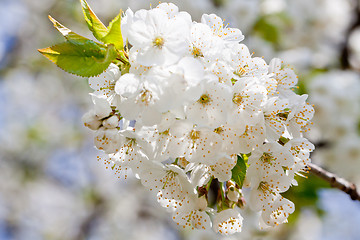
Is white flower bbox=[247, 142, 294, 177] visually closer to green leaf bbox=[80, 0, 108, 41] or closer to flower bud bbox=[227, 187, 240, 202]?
flower bud bbox=[227, 187, 240, 202]

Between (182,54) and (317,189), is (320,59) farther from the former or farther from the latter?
(182,54)

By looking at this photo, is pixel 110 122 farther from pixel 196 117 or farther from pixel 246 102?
pixel 246 102

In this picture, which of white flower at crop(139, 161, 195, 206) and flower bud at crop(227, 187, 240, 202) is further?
flower bud at crop(227, 187, 240, 202)

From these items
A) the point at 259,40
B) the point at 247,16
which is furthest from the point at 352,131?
the point at 247,16

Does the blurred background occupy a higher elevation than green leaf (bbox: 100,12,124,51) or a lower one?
lower

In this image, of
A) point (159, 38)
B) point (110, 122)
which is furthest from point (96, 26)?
point (110, 122)

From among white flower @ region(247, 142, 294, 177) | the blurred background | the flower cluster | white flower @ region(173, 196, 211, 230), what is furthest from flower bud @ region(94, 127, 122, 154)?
the blurred background

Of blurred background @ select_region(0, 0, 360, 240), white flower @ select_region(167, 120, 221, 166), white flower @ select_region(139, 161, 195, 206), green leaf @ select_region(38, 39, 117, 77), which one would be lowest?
blurred background @ select_region(0, 0, 360, 240)
